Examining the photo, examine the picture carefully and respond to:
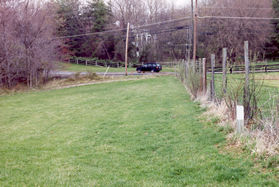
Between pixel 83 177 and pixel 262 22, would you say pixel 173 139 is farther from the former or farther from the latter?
pixel 262 22

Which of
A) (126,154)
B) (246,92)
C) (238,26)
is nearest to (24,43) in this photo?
(126,154)

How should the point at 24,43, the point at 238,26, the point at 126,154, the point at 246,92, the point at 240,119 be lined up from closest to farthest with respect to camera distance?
the point at 240,119 → the point at 126,154 → the point at 246,92 → the point at 24,43 → the point at 238,26

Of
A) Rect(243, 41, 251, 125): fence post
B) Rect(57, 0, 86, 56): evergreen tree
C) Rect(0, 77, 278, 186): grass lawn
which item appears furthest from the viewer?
Rect(57, 0, 86, 56): evergreen tree

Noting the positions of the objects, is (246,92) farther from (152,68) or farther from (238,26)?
(238,26)

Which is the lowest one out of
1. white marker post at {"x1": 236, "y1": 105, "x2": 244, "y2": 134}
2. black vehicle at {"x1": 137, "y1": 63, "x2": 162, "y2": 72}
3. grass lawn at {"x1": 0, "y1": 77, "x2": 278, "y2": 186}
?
grass lawn at {"x1": 0, "y1": 77, "x2": 278, "y2": 186}

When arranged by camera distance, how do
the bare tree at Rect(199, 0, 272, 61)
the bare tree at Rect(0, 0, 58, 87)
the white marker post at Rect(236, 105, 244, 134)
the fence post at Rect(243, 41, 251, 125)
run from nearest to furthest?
the white marker post at Rect(236, 105, 244, 134)
the fence post at Rect(243, 41, 251, 125)
the bare tree at Rect(0, 0, 58, 87)
the bare tree at Rect(199, 0, 272, 61)

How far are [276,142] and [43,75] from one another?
30.7 metres

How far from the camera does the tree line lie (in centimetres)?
2712

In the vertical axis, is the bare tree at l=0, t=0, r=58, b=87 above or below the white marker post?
above

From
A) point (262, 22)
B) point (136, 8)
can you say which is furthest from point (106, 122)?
point (136, 8)

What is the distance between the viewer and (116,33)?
5494 cm

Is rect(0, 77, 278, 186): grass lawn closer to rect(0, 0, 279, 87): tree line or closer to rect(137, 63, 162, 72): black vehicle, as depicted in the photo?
rect(0, 0, 279, 87): tree line

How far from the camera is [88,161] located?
17.5ft

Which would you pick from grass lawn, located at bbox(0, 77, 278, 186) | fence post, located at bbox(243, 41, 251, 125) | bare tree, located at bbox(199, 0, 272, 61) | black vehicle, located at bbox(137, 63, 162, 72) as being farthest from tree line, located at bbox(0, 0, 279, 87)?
black vehicle, located at bbox(137, 63, 162, 72)
